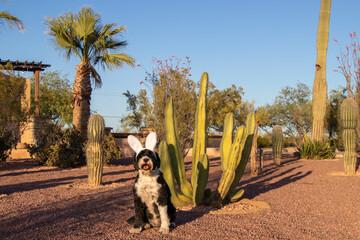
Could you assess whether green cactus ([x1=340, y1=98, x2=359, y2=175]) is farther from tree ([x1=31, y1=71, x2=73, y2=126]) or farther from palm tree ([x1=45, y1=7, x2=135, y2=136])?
tree ([x1=31, y1=71, x2=73, y2=126])

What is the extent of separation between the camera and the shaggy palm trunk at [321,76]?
19.4 m

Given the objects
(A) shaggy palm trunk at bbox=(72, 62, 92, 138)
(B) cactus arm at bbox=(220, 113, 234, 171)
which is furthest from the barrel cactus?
(A) shaggy palm trunk at bbox=(72, 62, 92, 138)

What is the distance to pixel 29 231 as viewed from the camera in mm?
4977

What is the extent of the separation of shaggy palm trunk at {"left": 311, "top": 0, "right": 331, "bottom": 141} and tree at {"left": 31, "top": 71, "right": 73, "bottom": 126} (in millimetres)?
21104

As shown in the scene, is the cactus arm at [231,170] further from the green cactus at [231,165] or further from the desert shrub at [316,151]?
the desert shrub at [316,151]

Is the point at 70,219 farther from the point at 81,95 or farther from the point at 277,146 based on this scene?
the point at 277,146

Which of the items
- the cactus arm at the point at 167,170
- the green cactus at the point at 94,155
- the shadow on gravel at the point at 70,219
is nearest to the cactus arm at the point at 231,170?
the cactus arm at the point at 167,170

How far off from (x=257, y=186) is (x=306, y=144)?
9.99 meters

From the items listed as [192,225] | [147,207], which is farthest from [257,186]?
[147,207]

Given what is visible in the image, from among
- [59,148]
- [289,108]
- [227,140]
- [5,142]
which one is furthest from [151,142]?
[289,108]

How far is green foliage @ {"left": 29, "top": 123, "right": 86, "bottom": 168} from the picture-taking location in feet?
46.4

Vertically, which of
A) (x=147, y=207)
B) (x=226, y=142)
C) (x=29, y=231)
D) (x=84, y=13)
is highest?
(x=84, y=13)

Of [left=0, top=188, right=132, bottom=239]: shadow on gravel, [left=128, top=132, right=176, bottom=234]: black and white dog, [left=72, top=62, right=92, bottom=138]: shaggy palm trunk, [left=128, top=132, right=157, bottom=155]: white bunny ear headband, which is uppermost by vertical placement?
[left=72, top=62, right=92, bottom=138]: shaggy palm trunk

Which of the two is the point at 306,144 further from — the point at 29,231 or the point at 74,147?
the point at 29,231
